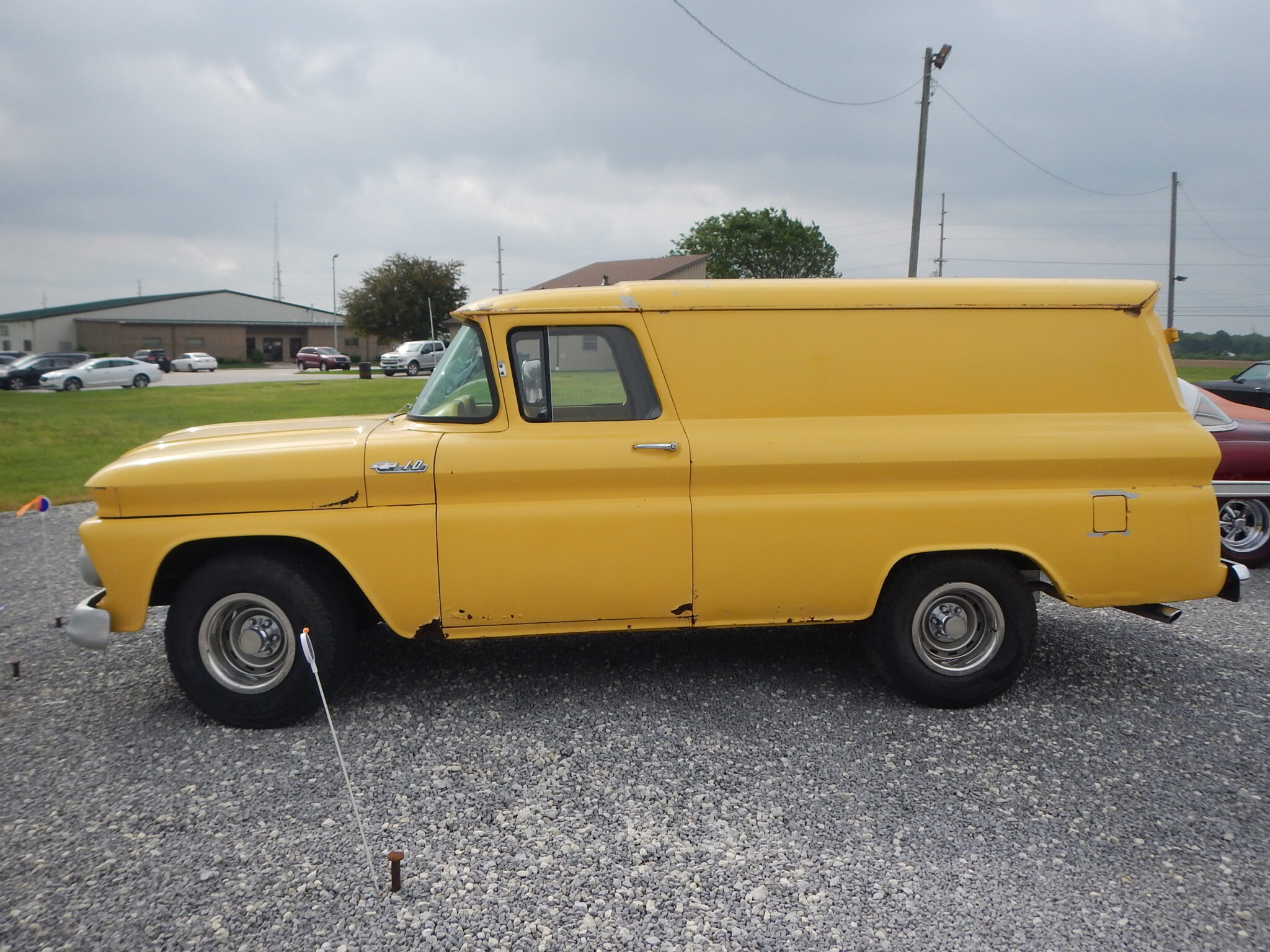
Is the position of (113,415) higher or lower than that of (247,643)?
higher

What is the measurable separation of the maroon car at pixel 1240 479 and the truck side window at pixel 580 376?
485 cm

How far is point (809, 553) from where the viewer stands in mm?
4172

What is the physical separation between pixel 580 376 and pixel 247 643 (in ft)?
6.57

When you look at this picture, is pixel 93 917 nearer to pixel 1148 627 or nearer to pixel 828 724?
pixel 828 724

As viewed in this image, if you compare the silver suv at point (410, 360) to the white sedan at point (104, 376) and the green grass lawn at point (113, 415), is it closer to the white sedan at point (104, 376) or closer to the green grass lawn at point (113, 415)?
the green grass lawn at point (113, 415)

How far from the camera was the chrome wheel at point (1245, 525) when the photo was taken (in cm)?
725

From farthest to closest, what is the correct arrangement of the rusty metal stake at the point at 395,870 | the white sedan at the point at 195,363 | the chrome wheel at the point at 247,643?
the white sedan at the point at 195,363 < the chrome wheel at the point at 247,643 < the rusty metal stake at the point at 395,870

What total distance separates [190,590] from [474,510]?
53.3 inches

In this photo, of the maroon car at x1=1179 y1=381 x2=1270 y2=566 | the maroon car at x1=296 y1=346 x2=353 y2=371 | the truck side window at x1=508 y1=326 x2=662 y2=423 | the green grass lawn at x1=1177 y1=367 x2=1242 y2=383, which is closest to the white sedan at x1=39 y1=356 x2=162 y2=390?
the maroon car at x1=296 y1=346 x2=353 y2=371

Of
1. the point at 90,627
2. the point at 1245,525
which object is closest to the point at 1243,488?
the point at 1245,525

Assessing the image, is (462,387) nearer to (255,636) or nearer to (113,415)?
(255,636)

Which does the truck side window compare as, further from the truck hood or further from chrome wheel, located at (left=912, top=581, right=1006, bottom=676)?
chrome wheel, located at (left=912, top=581, right=1006, bottom=676)

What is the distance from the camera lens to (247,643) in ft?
13.8

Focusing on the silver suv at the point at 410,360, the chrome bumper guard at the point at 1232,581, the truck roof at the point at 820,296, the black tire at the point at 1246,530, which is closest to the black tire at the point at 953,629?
the chrome bumper guard at the point at 1232,581
